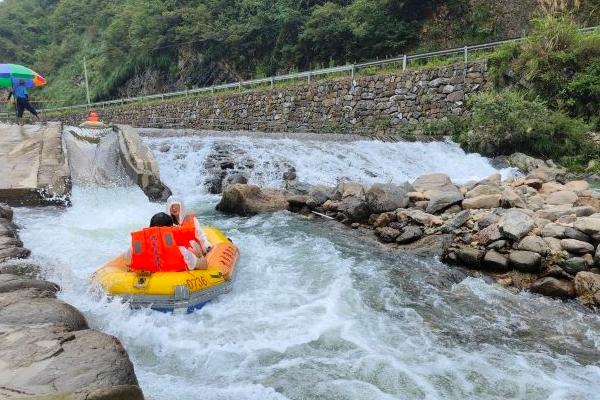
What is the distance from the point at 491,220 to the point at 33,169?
8.15m

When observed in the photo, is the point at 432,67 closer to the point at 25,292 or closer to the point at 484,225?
the point at 484,225

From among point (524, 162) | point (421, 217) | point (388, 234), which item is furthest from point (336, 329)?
point (524, 162)

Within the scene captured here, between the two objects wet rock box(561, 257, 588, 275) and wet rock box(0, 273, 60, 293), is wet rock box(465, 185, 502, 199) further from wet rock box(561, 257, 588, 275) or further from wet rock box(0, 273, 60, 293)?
wet rock box(0, 273, 60, 293)

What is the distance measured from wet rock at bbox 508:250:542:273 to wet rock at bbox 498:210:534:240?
0.33m

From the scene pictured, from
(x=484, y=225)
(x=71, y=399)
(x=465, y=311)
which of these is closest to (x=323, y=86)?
(x=484, y=225)

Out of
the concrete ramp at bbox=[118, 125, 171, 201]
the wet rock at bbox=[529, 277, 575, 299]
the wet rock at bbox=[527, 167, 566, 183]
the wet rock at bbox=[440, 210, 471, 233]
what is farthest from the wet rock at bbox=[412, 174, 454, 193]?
the concrete ramp at bbox=[118, 125, 171, 201]

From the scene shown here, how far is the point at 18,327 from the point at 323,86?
15.1m

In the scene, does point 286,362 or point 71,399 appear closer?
point 71,399

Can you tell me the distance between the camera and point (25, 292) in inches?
163

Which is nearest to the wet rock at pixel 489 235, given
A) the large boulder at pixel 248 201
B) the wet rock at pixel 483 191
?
the wet rock at pixel 483 191

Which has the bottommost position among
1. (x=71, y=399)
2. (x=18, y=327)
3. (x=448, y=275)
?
(x=448, y=275)

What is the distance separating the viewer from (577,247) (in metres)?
5.63

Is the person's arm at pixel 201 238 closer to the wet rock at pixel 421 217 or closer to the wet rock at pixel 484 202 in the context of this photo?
the wet rock at pixel 421 217

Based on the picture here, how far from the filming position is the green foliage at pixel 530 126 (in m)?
11.7
